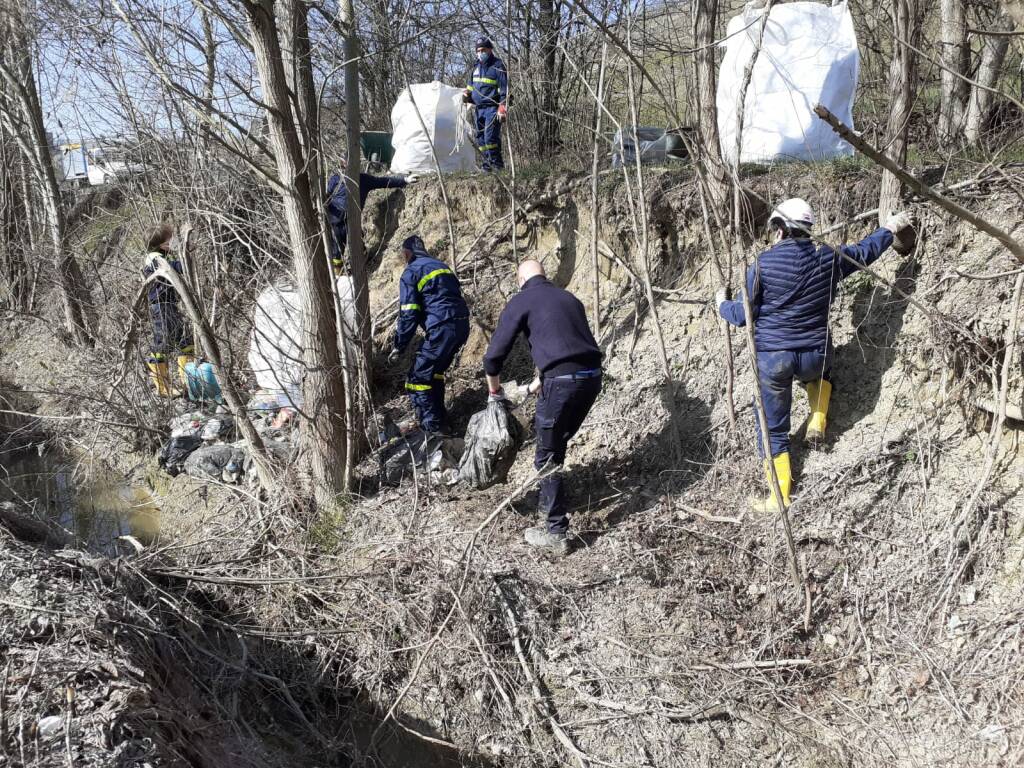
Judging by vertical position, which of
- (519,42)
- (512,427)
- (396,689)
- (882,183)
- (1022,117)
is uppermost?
(519,42)

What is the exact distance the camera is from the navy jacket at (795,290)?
4492mm

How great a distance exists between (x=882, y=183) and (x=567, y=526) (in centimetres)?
293

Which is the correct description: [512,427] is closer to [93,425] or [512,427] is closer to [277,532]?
[277,532]

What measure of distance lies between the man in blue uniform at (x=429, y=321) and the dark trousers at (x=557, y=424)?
1457 mm

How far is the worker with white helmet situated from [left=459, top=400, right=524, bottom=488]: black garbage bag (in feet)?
5.53

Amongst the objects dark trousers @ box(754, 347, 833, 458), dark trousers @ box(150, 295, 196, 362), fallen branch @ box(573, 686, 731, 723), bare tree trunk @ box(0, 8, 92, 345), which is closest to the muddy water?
dark trousers @ box(150, 295, 196, 362)

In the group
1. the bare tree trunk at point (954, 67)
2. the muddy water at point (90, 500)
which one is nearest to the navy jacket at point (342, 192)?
the muddy water at point (90, 500)

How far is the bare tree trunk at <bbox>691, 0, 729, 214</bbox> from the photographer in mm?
4875

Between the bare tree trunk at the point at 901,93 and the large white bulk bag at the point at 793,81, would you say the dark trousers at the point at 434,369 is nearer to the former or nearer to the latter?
the large white bulk bag at the point at 793,81

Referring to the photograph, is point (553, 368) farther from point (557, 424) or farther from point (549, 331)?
point (557, 424)

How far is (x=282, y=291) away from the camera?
6516 millimetres

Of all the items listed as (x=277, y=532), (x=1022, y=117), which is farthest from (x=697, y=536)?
(x=1022, y=117)

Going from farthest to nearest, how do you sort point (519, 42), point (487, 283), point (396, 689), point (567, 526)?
point (519, 42)
point (487, 283)
point (567, 526)
point (396, 689)

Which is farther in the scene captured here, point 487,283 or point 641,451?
point 487,283
